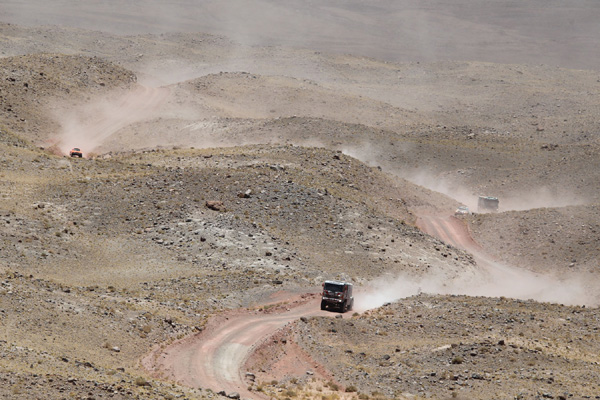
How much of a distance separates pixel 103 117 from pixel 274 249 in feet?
183

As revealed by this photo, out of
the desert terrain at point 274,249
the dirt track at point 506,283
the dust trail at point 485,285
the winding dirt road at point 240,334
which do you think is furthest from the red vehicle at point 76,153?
the winding dirt road at point 240,334

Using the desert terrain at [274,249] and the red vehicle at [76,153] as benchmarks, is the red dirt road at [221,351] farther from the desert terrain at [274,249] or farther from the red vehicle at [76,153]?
the red vehicle at [76,153]

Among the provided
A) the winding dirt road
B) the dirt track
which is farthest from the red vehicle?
the winding dirt road

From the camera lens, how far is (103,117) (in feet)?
338

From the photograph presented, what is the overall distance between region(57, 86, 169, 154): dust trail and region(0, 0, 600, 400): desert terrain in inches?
16.0

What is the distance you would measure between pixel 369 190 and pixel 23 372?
49065 millimetres

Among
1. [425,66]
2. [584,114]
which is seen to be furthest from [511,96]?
[425,66]

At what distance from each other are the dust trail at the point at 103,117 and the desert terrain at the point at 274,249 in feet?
1.33

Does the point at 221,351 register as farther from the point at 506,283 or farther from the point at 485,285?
the point at 506,283

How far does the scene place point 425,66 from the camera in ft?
621

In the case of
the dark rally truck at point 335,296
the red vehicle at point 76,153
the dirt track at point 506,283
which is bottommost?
the dirt track at point 506,283

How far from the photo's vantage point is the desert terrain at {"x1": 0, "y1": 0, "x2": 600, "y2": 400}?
33906 mm

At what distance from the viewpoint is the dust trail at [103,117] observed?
91.7 m

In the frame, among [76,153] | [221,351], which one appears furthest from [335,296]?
[76,153]
